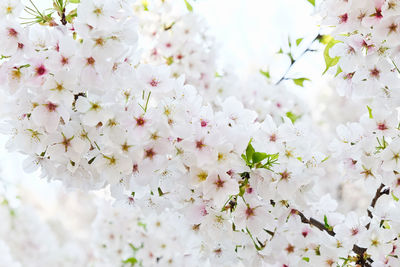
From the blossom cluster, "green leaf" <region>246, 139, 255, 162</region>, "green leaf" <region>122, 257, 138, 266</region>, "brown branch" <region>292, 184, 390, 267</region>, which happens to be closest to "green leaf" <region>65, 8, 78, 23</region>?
the blossom cluster

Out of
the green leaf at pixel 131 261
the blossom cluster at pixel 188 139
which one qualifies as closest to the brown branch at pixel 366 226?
the blossom cluster at pixel 188 139

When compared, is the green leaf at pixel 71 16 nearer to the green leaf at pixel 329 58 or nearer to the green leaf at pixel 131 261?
the green leaf at pixel 329 58

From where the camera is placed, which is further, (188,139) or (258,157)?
(258,157)

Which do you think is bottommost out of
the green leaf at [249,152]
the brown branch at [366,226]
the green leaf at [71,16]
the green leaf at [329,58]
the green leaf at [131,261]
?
the green leaf at [131,261]

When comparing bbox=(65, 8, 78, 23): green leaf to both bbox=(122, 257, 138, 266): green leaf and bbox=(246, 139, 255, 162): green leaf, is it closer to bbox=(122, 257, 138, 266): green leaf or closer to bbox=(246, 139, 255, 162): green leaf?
bbox=(246, 139, 255, 162): green leaf

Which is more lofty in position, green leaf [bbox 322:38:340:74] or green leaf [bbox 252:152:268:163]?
green leaf [bbox 322:38:340:74]

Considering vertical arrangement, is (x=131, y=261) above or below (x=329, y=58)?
below

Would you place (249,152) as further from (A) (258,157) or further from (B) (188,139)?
(B) (188,139)

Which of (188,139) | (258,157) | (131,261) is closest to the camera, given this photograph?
(188,139)

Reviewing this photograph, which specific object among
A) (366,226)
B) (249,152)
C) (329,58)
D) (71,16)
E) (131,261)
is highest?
(71,16)

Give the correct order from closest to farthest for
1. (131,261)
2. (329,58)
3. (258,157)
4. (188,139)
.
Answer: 1. (188,139)
2. (258,157)
3. (329,58)
4. (131,261)

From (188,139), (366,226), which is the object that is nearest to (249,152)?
(188,139)
